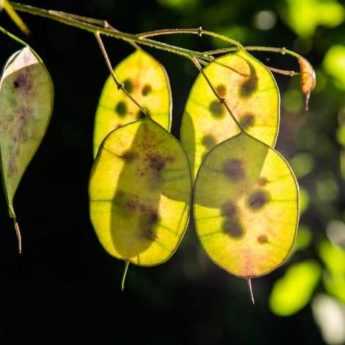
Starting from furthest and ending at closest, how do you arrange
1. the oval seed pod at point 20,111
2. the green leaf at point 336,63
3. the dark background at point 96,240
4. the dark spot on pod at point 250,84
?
the dark background at point 96,240, the green leaf at point 336,63, the dark spot on pod at point 250,84, the oval seed pod at point 20,111

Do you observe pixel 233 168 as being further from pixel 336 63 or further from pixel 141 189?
pixel 336 63

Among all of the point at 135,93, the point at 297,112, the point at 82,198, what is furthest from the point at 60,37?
the point at 135,93

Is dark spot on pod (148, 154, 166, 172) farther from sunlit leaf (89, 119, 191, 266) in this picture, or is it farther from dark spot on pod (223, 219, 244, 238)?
dark spot on pod (223, 219, 244, 238)

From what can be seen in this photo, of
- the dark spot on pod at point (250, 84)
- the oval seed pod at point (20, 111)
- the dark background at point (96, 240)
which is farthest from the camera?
the dark background at point (96, 240)

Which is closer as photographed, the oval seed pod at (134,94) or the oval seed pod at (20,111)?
the oval seed pod at (20,111)

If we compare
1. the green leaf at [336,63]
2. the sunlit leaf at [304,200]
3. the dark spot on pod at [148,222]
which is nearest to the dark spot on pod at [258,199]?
the dark spot on pod at [148,222]

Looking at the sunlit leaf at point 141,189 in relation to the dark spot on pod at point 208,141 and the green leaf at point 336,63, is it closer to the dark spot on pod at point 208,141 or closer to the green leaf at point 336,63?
the dark spot on pod at point 208,141

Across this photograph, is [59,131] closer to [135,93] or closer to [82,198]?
[82,198]

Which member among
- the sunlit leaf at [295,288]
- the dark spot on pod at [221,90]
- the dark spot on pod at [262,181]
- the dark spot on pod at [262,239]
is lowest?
the sunlit leaf at [295,288]
